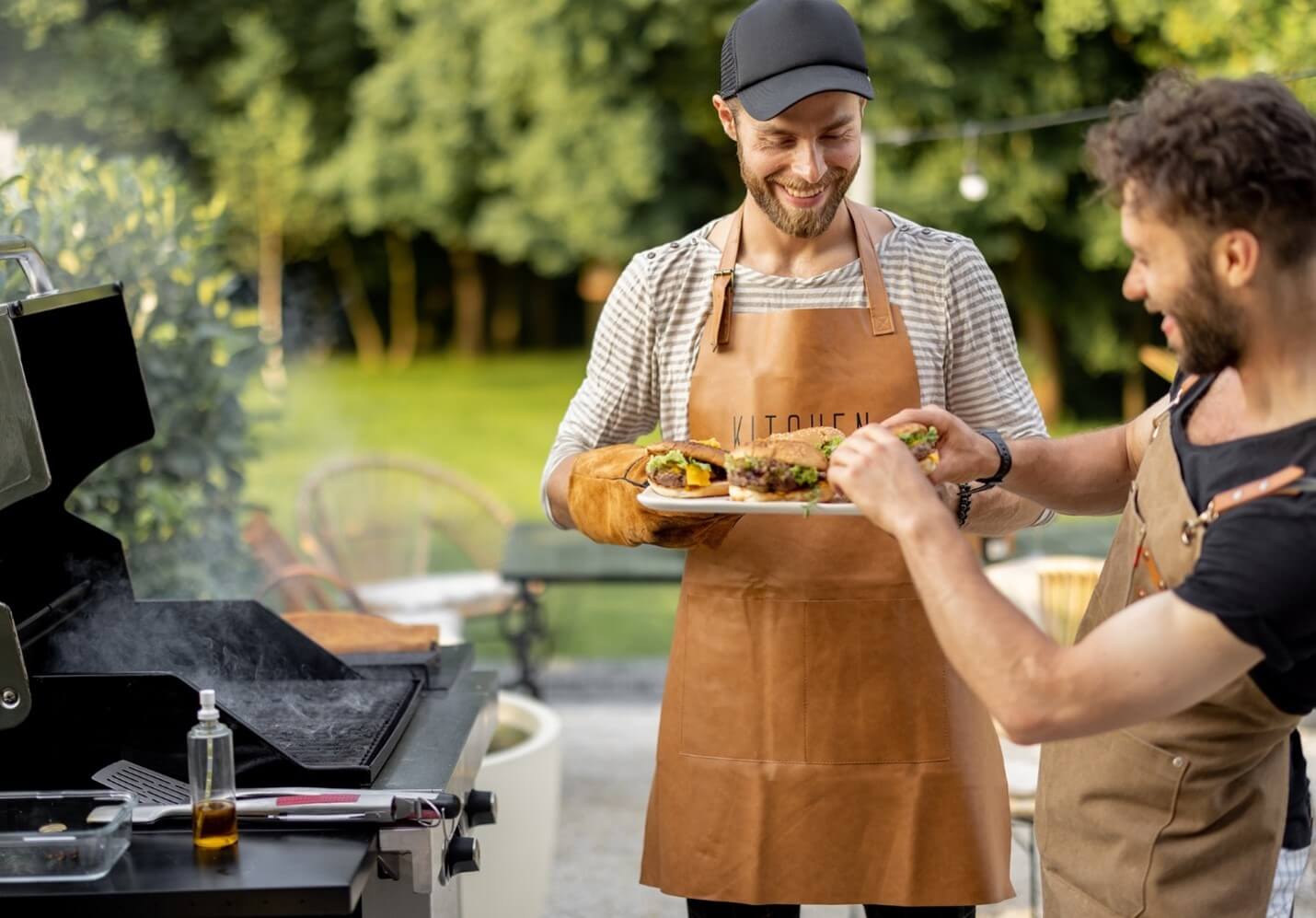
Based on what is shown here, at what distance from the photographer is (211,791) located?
1977mm

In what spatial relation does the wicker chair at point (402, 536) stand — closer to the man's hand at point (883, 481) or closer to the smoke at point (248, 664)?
the smoke at point (248, 664)

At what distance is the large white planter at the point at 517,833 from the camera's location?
3.34m

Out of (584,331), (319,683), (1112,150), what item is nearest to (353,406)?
(584,331)

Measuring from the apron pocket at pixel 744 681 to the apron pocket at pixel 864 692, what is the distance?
0.08 ft

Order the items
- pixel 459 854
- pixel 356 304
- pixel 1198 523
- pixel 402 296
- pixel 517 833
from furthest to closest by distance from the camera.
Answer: pixel 402 296 → pixel 356 304 → pixel 517 833 → pixel 459 854 → pixel 1198 523

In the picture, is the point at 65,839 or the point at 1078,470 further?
the point at 1078,470

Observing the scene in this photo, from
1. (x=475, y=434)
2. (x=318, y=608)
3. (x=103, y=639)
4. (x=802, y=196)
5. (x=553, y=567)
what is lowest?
(x=475, y=434)

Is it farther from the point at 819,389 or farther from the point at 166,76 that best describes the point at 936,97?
the point at 819,389

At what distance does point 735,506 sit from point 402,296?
15593mm

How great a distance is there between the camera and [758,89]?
93.3 inches

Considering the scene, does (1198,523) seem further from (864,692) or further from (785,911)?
(785,911)

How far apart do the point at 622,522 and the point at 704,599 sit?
248mm

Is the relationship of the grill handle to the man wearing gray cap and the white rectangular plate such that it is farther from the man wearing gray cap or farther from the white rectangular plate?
the white rectangular plate

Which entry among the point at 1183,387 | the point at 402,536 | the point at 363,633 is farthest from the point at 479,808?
the point at 402,536
